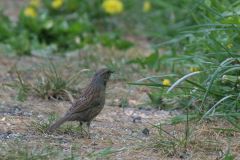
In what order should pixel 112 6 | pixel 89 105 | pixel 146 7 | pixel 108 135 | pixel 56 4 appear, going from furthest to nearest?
pixel 146 7 → pixel 56 4 → pixel 112 6 → pixel 89 105 → pixel 108 135

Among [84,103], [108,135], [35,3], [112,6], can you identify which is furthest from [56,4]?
[108,135]

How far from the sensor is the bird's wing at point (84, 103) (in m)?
4.15

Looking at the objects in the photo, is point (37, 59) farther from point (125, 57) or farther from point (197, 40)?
point (197, 40)

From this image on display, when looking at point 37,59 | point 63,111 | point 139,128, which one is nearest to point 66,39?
point 37,59

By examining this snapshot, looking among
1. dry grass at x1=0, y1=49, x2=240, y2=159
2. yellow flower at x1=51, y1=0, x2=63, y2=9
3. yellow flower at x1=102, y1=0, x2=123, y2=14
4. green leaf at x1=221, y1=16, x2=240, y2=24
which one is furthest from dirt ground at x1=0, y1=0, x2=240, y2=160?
yellow flower at x1=51, y1=0, x2=63, y2=9

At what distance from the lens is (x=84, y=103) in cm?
423

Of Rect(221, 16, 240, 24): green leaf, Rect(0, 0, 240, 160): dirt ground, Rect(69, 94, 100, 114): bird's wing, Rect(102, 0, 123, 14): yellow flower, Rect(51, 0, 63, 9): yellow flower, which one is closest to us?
Rect(0, 0, 240, 160): dirt ground

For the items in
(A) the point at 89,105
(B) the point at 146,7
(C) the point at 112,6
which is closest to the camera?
(A) the point at 89,105

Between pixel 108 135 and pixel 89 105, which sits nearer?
pixel 108 135

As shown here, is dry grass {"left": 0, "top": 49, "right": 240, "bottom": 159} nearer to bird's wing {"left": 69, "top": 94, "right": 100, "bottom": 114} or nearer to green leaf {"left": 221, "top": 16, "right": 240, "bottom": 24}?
bird's wing {"left": 69, "top": 94, "right": 100, "bottom": 114}

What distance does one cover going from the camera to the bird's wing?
13.6 ft

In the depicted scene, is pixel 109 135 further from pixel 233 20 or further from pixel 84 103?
pixel 233 20

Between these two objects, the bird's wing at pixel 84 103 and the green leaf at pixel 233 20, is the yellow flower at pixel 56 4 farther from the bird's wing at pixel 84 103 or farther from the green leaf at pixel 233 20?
the green leaf at pixel 233 20

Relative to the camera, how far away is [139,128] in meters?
4.28
